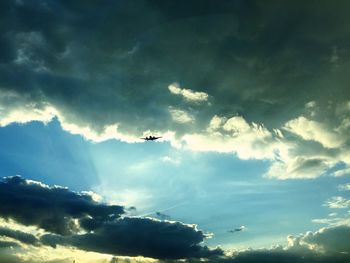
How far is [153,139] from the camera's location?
105 meters

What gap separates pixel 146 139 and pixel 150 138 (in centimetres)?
175

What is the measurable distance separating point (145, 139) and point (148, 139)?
132cm

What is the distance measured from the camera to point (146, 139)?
10300 cm

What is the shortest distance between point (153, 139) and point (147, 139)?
253 cm

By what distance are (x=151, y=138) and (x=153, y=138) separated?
62 centimetres

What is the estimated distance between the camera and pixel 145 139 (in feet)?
337

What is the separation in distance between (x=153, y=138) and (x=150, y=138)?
96cm

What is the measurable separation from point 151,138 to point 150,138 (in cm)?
34

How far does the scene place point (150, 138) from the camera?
104 m

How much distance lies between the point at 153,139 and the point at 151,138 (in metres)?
0.97

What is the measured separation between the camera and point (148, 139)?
10381 centimetres

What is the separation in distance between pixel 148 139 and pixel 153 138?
1736 millimetres

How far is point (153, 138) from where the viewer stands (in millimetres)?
104812

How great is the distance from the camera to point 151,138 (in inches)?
4117
